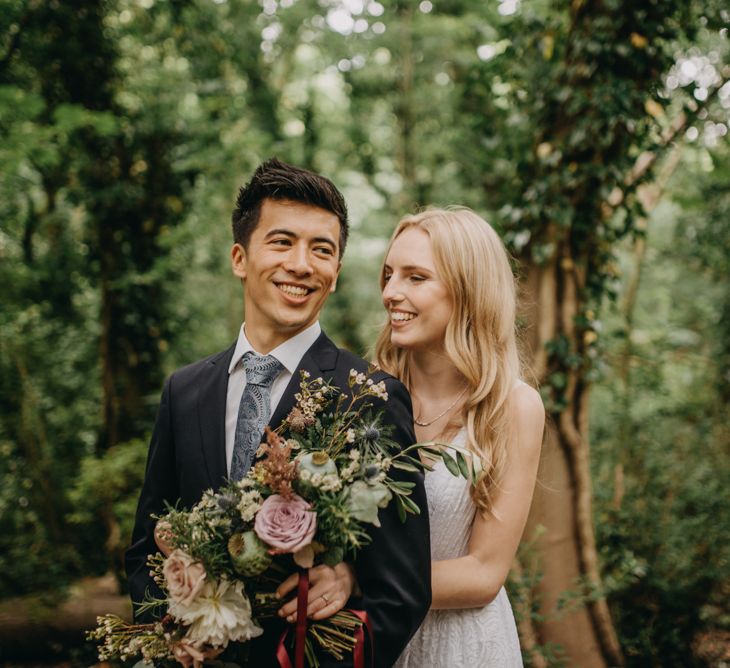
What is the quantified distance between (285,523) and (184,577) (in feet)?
0.95

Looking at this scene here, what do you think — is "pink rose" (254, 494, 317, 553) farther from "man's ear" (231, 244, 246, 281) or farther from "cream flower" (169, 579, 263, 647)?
"man's ear" (231, 244, 246, 281)

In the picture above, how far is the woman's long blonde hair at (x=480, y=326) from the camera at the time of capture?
83.7 inches

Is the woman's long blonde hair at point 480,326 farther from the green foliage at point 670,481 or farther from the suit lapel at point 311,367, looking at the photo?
the green foliage at point 670,481

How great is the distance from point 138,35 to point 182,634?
21.5 ft

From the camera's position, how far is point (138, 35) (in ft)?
21.1

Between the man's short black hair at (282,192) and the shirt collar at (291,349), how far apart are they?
32cm

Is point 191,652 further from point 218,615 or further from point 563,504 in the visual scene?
point 563,504

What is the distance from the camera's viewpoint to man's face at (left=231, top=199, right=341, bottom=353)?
6.22ft

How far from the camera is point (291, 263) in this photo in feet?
6.16

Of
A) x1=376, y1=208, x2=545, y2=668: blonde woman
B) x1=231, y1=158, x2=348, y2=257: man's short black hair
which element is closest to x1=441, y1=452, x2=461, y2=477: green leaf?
x1=376, y1=208, x2=545, y2=668: blonde woman

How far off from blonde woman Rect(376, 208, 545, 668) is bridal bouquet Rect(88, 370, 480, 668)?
58cm

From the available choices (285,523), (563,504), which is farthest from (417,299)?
(563,504)

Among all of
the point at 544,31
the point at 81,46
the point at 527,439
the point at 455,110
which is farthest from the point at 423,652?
the point at 455,110

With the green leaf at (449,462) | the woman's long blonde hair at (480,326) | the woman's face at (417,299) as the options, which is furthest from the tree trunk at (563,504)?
the green leaf at (449,462)
